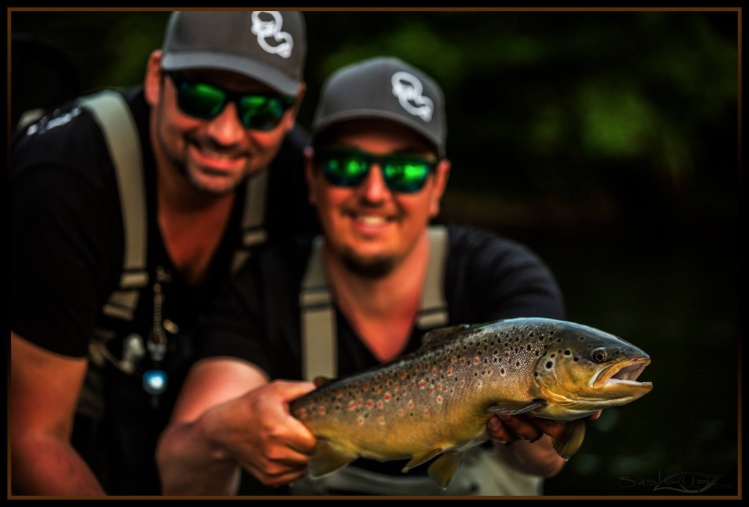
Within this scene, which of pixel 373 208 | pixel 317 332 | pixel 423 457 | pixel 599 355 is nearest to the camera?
pixel 599 355

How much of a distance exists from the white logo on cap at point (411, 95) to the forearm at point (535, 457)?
3.41 feet

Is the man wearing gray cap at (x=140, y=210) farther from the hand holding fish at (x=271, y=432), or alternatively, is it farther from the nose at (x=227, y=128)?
the hand holding fish at (x=271, y=432)

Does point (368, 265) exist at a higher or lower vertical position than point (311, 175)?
lower

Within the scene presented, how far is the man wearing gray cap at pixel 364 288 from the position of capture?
112 inches

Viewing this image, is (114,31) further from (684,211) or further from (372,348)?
(372,348)

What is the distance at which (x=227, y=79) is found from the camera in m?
2.94

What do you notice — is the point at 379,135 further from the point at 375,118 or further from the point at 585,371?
the point at 585,371

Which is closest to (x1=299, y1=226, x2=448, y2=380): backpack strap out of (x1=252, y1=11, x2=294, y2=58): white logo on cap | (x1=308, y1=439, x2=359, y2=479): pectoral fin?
(x1=308, y1=439, x2=359, y2=479): pectoral fin

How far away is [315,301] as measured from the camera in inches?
118

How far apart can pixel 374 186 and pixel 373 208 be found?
2.6 inches

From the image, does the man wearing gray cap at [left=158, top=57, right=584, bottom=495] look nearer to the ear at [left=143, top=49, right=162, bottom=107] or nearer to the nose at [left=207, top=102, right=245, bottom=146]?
the nose at [left=207, top=102, right=245, bottom=146]

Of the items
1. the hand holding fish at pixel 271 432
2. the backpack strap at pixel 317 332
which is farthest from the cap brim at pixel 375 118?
the hand holding fish at pixel 271 432

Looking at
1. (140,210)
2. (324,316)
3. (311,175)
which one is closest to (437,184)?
(311,175)

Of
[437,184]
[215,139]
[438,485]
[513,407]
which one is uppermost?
[215,139]
